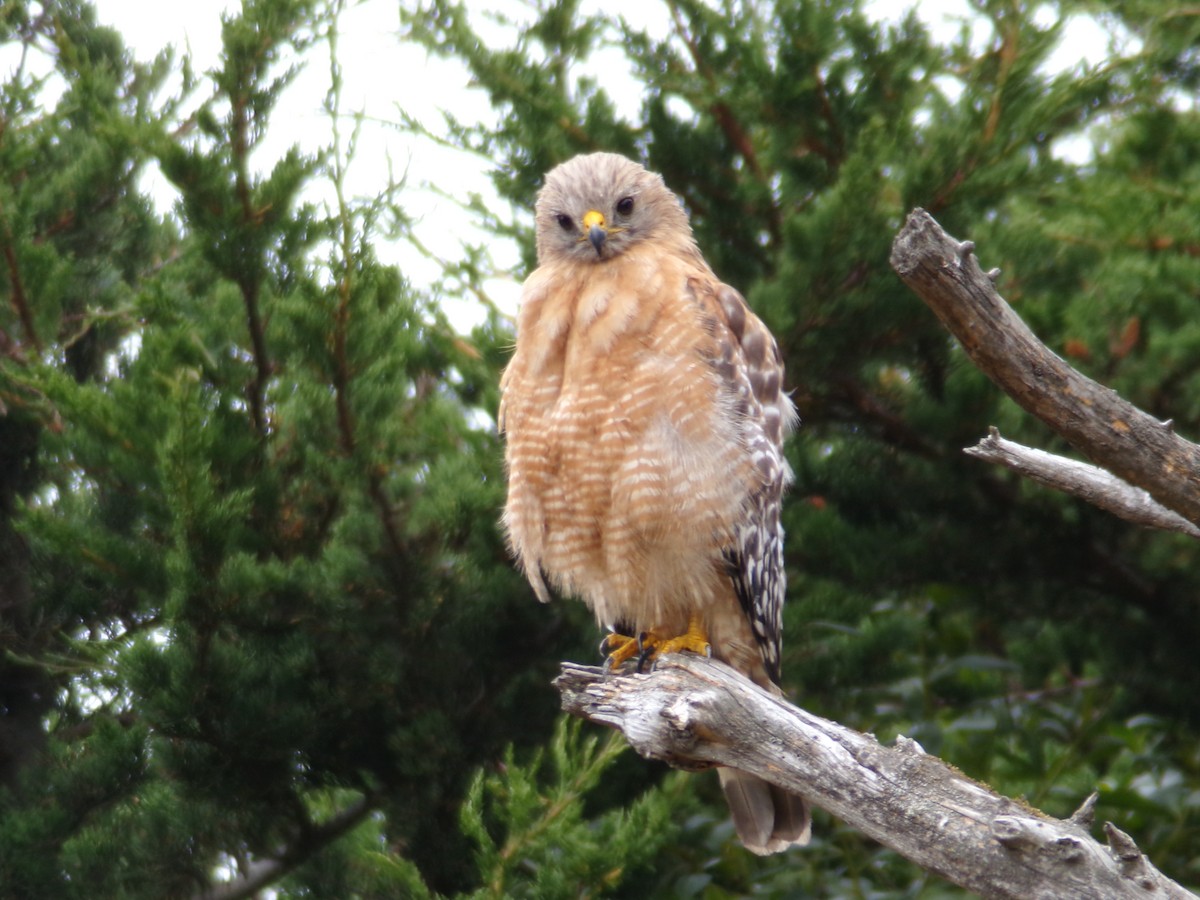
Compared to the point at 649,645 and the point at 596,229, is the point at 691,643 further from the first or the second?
the point at 596,229

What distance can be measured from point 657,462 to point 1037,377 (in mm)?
1341

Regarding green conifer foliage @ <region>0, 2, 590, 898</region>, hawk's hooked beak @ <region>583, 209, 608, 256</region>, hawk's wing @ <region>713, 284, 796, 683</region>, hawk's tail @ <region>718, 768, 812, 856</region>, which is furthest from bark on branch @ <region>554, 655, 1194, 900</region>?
hawk's hooked beak @ <region>583, 209, 608, 256</region>

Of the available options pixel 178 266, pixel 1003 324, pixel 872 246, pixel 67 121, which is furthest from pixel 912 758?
pixel 67 121

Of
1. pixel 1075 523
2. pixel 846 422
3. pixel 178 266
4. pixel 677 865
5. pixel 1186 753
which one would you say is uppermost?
pixel 178 266

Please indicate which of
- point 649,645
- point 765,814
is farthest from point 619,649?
point 765,814

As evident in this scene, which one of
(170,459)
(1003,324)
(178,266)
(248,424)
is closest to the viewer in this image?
(1003,324)

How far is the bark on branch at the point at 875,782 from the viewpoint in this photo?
249 centimetres

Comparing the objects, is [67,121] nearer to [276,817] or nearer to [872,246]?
[276,817]

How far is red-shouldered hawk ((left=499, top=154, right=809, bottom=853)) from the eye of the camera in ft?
12.5

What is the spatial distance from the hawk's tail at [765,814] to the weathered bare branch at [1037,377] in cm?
157

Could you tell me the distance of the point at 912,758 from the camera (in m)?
2.79

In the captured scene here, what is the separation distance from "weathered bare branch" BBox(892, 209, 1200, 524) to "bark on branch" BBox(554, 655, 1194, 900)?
0.65m

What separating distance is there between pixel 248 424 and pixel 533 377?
91 centimetres

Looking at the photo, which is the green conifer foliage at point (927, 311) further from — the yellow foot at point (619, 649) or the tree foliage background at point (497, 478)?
the yellow foot at point (619, 649)
